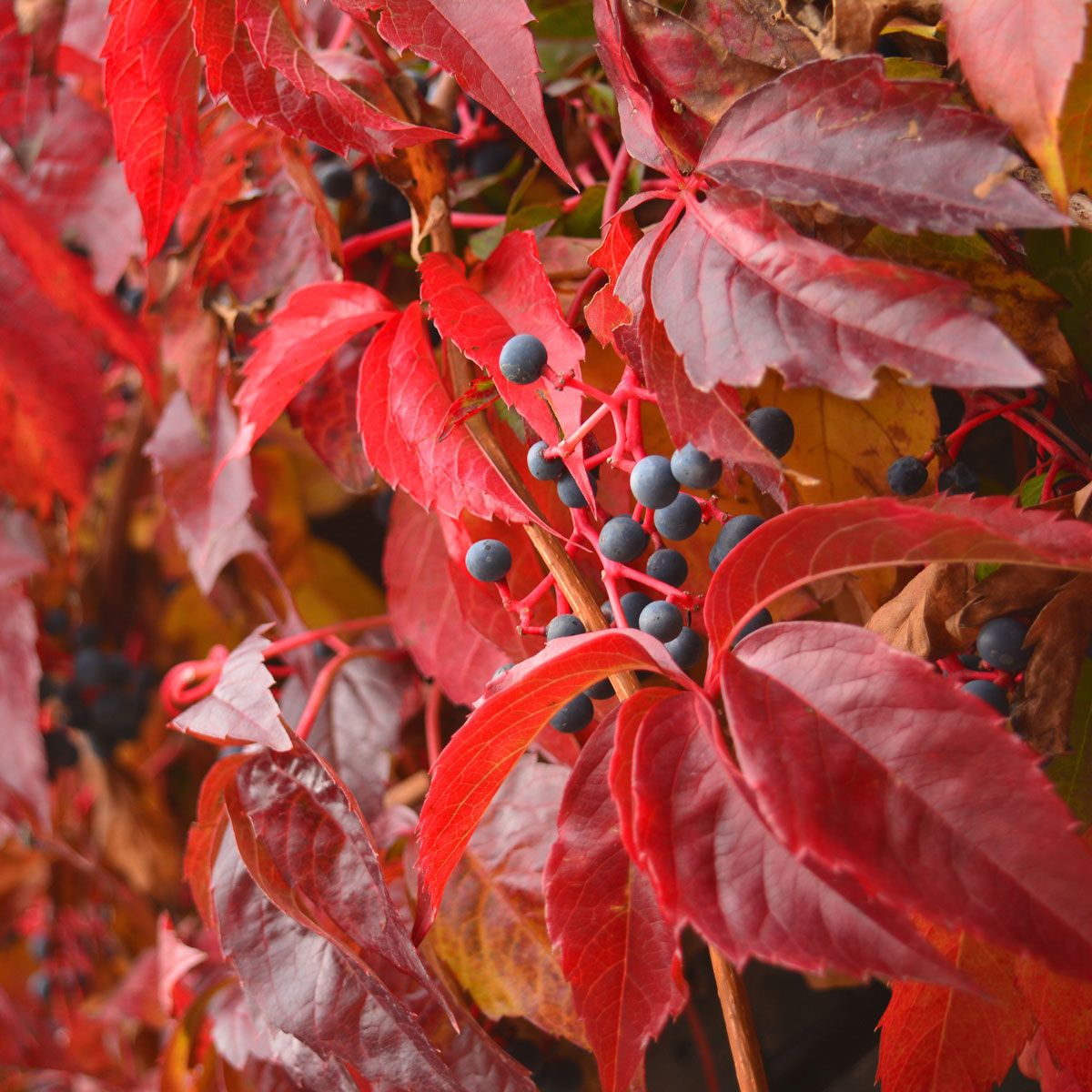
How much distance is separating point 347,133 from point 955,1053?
403mm

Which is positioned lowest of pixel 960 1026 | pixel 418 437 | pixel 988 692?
pixel 960 1026

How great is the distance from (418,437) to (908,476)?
0.19m

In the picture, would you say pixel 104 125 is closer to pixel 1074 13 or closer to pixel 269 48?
pixel 269 48

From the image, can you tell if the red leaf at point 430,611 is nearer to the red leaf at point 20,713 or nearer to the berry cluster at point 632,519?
the berry cluster at point 632,519

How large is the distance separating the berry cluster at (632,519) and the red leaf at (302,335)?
0.34 ft

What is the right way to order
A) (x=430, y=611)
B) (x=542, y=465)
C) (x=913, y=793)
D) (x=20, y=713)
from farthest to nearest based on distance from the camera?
1. (x=20, y=713)
2. (x=430, y=611)
3. (x=542, y=465)
4. (x=913, y=793)

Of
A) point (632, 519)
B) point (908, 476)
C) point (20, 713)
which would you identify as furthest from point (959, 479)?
point (20, 713)

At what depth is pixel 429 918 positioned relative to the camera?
357 millimetres

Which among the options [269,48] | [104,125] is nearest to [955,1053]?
[269,48]

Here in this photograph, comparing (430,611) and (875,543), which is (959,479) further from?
(430,611)

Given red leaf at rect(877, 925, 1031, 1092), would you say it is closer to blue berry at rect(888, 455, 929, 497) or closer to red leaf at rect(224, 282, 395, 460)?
blue berry at rect(888, 455, 929, 497)

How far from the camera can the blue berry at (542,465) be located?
35 centimetres

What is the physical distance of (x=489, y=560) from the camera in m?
0.38

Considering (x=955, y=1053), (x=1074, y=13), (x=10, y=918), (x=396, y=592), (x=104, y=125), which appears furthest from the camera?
(x=10, y=918)
